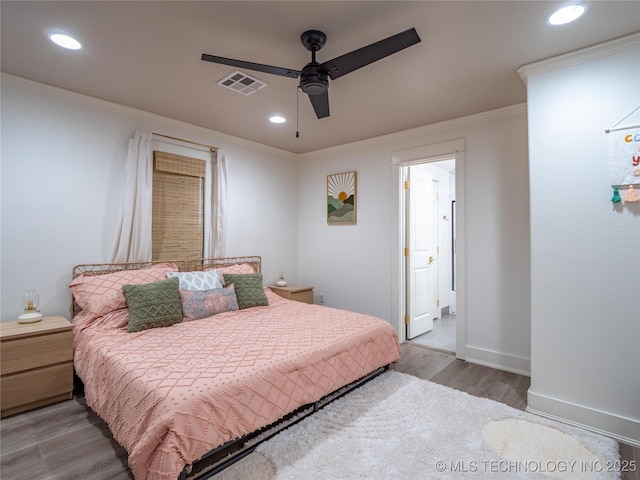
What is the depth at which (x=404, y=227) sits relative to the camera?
Result: 14.0 feet

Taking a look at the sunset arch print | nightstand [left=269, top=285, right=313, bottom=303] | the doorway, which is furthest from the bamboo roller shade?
the doorway

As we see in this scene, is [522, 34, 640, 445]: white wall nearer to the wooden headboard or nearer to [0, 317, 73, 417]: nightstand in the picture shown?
the wooden headboard

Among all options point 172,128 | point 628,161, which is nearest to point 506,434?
point 628,161

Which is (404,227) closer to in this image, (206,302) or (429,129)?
(429,129)

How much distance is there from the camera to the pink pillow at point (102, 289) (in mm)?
2820

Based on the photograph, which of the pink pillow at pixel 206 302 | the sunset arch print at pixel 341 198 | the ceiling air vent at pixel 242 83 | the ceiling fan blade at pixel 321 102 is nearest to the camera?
the ceiling fan blade at pixel 321 102

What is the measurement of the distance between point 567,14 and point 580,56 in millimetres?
545

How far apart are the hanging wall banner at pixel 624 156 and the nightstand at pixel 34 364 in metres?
4.21

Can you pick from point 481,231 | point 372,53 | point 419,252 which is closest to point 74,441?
point 372,53

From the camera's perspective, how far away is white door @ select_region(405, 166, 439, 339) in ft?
14.2

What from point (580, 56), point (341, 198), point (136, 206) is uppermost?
point (580, 56)

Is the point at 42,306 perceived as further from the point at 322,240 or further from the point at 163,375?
the point at 322,240

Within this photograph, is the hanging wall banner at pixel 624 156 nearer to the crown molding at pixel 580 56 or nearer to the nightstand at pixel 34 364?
the crown molding at pixel 580 56

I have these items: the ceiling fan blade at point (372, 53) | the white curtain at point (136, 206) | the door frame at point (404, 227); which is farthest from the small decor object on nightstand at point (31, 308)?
the door frame at point (404, 227)
